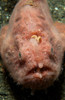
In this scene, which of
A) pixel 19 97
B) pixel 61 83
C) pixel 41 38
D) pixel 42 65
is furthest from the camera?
pixel 61 83

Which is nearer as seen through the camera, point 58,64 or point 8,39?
point 58,64

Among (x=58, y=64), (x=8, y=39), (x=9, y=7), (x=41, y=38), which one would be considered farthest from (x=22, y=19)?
(x=9, y=7)

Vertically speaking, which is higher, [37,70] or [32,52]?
[32,52]

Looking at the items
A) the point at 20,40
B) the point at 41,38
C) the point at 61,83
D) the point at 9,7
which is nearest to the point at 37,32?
the point at 41,38

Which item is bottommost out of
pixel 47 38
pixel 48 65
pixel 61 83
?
pixel 61 83

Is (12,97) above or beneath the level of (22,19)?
beneath

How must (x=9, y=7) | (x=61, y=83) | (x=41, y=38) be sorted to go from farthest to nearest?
(x=9, y=7) < (x=61, y=83) < (x=41, y=38)

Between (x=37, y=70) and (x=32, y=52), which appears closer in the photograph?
(x=37, y=70)

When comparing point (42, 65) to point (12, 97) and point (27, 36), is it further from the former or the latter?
point (12, 97)
